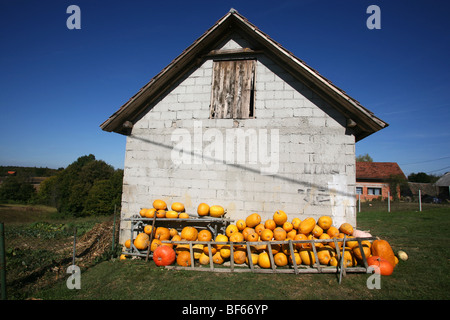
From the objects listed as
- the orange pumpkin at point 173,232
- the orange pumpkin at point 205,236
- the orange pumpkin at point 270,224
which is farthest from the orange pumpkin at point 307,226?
the orange pumpkin at point 173,232

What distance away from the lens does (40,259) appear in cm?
770

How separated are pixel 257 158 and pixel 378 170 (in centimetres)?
3769

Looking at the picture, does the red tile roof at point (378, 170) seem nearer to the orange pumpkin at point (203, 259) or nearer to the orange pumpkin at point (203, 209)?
the orange pumpkin at point (203, 209)

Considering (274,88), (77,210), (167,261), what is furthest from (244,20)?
(77,210)

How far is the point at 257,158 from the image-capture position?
7.82 m

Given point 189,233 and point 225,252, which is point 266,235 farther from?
point 189,233

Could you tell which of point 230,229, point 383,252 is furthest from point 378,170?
point 230,229

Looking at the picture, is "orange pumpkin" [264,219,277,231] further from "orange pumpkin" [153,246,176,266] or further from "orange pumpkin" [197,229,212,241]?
"orange pumpkin" [153,246,176,266]

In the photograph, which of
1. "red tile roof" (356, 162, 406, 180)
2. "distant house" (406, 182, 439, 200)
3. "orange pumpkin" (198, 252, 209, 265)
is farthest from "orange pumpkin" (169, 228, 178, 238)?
"distant house" (406, 182, 439, 200)

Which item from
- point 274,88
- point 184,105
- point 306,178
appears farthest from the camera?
point 184,105

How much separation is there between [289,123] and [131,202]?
244 inches

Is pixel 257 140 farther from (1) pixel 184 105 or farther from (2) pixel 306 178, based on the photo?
(1) pixel 184 105

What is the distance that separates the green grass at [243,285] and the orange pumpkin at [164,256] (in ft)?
0.63
